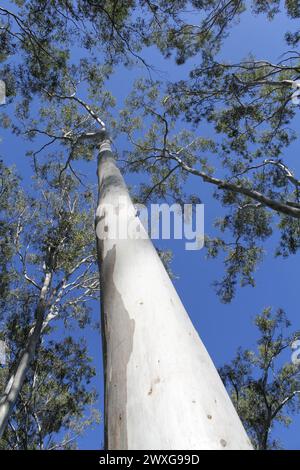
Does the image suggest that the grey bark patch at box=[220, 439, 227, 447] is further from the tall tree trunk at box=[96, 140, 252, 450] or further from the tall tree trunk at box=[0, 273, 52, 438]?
the tall tree trunk at box=[0, 273, 52, 438]

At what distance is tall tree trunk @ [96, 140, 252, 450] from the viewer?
0.98 metres

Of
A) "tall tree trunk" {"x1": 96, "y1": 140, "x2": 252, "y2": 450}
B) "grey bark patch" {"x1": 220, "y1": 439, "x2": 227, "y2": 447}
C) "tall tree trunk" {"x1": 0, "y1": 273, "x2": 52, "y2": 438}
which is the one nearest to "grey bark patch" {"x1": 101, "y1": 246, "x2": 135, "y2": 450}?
"tall tree trunk" {"x1": 96, "y1": 140, "x2": 252, "y2": 450}

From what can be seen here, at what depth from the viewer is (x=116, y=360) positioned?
4.27 ft

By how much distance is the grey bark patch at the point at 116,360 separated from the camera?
1.10 meters

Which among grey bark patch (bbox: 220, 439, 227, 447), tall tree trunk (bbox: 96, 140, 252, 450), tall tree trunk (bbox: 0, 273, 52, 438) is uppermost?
tall tree trunk (bbox: 0, 273, 52, 438)

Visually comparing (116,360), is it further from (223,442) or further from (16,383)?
(16,383)

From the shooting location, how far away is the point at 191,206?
9297 mm

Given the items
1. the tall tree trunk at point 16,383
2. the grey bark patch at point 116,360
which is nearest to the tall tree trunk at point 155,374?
the grey bark patch at point 116,360

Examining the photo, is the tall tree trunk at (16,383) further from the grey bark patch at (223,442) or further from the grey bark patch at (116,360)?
the grey bark patch at (223,442)
